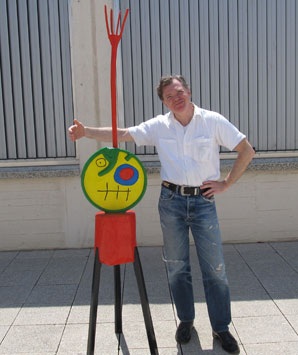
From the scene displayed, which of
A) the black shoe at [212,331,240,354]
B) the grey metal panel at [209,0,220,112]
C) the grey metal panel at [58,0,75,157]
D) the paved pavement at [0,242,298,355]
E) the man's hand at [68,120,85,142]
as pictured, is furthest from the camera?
the grey metal panel at [209,0,220,112]

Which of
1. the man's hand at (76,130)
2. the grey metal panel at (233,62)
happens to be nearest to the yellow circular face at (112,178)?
the man's hand at (76,130)

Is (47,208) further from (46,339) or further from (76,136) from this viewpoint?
(76,136)

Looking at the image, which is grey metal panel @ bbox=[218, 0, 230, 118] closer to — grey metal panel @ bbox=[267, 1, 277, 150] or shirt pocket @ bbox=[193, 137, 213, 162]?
grey metal panel @ bbox=[267, 1, 277, 150]

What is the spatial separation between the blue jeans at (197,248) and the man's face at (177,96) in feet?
1.84

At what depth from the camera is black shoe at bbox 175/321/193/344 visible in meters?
3.00

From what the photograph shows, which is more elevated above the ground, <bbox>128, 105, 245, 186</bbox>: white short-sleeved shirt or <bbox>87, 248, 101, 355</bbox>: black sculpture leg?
<bbox>128, 105, 245, 186</bbox>: white short-sleeved shirt

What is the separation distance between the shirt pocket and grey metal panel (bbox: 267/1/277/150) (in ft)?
8.94

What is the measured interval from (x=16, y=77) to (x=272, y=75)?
306 cm

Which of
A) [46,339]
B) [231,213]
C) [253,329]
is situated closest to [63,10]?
[231,213]

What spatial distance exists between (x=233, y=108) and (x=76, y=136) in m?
A: 2.91

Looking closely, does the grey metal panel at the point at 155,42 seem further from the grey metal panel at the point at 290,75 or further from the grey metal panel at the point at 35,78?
the grey metal panel at the point at 290,75

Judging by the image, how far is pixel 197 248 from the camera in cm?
292

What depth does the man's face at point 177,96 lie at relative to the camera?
2742mm

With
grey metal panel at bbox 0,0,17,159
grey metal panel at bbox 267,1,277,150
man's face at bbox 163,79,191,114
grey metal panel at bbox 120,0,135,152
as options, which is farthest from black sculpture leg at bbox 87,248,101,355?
grey metal panel at bbox 267,1,277,150
